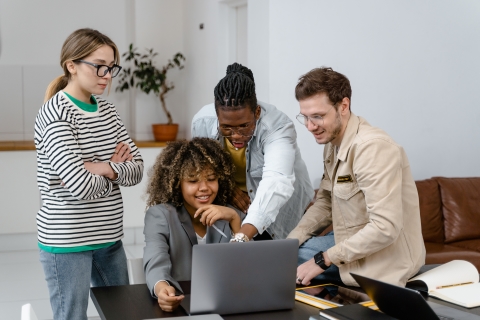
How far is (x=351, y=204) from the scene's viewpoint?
209 centimetres

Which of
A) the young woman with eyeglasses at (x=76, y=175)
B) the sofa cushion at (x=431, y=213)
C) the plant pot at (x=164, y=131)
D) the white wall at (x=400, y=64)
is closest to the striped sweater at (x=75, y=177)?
the young woman with eyeglasses at (x=76, y=175)

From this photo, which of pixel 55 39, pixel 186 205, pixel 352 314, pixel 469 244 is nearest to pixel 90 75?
pixel 186 205

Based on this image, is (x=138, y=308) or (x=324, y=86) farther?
(x=324, y=86)

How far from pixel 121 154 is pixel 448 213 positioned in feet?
9.75

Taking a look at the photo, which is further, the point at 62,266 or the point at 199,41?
the point at 199,41

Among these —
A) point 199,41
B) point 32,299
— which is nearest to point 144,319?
point 32,299

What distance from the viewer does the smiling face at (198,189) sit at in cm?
225

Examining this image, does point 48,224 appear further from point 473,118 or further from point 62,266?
point 473,118

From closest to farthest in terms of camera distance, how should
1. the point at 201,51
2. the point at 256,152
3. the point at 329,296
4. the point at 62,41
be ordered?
the point at 329,296
the point at 256,152
the point at 201,51
the point at 62,41

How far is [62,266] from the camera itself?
7.18 feet

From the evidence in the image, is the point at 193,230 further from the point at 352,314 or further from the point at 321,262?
the point at 352,314

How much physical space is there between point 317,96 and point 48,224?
1.04 meters

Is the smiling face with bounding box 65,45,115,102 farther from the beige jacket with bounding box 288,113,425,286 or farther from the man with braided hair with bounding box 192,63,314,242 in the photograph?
the beige jacket with bounding box 288,113,425,286

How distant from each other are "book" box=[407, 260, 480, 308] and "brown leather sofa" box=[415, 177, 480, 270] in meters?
2.51
